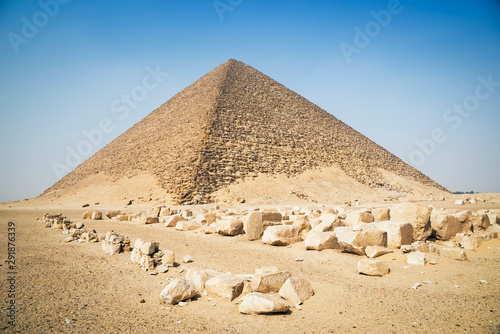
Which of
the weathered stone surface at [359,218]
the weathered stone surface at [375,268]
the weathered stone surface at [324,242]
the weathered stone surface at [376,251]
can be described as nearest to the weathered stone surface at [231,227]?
the weathered stone surface at [324,242]

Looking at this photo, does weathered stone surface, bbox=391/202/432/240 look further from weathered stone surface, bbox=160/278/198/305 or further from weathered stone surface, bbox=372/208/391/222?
weathered stone surface, bbox=160/278/198/305

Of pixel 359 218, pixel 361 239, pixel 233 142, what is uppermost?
pixel 233 142

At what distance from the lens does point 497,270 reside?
348 centimetres

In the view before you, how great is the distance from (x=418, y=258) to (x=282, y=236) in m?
2.41

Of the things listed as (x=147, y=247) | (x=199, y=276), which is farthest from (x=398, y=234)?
(x=147, y=247)

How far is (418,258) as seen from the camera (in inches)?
156

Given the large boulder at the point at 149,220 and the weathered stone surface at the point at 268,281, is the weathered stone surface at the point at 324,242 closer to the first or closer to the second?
the weathered stone surface at the point at 268,281

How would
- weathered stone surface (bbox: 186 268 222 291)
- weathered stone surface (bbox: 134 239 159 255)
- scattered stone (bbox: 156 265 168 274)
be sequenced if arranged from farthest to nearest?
weathered stone surface (bbox: 134 239 159 255) < scattered stone (bbox: 156 265 168 274) < weathered stone surface (bbox: 186 268 222 291)

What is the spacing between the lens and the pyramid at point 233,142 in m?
25.4

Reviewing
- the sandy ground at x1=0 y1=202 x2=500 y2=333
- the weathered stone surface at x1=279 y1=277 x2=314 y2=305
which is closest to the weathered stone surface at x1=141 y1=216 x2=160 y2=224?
the sandy ground at x1=0 y1=202 x2=500 y2=333

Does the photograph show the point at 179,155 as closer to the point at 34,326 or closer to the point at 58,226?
the point at 58,226

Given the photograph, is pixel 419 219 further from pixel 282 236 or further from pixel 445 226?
pixel 282 236

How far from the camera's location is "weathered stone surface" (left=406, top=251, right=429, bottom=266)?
3920 millimetres

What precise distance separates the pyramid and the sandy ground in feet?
55.0
